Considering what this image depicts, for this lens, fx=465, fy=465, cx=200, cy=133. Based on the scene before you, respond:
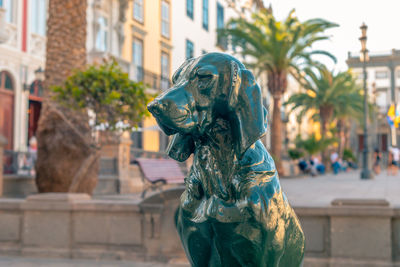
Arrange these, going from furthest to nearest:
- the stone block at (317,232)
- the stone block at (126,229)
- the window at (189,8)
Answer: the window at (189,8)
the stone block at (126,229)
the stone block at (317,232)

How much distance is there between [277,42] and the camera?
22688 mm

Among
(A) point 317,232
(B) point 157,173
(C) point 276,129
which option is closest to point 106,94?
(B) point 157,173

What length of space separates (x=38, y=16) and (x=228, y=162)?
19561mm

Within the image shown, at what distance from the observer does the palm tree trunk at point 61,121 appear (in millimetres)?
10203

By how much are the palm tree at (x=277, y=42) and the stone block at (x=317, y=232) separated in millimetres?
18098

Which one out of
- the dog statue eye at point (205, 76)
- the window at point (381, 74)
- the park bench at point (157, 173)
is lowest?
the park bench at point (157, 173)

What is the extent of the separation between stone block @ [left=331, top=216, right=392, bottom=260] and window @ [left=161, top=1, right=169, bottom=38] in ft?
84.8

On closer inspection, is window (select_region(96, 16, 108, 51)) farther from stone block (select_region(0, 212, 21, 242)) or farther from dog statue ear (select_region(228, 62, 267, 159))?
dog statue ear (select_region(228, 62, 267, 159))

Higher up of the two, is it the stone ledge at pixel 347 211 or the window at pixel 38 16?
the window at pixel 38 16

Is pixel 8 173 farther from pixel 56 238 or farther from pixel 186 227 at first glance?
pixel 186 227

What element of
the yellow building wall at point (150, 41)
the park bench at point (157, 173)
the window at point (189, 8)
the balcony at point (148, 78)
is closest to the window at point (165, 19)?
the yellow building wall at point (150, 41)

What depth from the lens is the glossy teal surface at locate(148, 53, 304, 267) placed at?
4.69 ft

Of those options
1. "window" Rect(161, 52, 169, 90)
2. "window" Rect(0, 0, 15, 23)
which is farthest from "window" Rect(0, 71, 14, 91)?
"window" Rect(161, 52, 169, 90)

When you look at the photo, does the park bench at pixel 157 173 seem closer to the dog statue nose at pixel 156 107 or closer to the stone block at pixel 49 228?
the stone block at pixel 49 228
